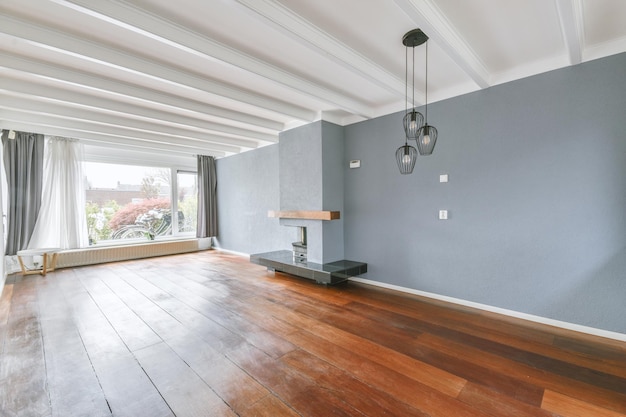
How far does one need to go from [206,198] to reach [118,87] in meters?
4.41

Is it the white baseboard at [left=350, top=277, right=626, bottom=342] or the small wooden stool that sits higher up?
the small wooden stool

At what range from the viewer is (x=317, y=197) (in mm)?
4453

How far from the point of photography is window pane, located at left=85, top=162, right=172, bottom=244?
6125 millimetres

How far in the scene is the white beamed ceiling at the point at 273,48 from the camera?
6.60 feet

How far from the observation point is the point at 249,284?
4324mm

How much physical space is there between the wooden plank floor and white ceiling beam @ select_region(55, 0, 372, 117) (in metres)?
2.64

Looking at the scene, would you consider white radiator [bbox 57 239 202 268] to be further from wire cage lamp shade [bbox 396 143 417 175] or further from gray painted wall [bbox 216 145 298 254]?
wire cage lamp shade [bbox 396 143 417 175]

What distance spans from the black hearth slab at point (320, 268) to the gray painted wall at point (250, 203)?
0.84m

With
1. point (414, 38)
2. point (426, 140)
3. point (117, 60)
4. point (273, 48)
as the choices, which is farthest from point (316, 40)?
point (117, 60)

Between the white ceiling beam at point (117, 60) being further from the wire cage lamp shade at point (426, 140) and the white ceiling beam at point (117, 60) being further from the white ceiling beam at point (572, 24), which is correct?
the white ceiling beam at point (572, 24)

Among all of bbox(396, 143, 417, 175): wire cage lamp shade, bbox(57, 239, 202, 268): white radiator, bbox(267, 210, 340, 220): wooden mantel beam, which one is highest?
bbox(396, 143, 417, 175): wire cage lamp shade

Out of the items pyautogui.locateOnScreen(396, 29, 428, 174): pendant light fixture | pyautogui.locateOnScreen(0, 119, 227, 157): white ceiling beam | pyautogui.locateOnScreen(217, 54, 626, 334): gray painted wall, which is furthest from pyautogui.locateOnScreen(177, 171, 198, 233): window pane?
pyautogui.locateOnScreen(396, 29, 428, 174): pendant light fixture

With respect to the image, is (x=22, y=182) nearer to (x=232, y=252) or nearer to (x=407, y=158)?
(x=232, y=252)

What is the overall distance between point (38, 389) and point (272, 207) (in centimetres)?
437
